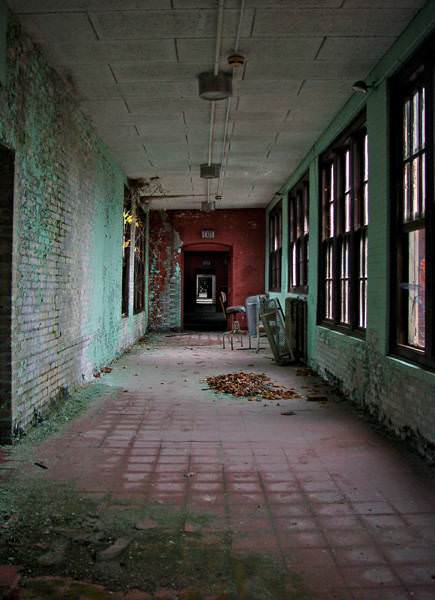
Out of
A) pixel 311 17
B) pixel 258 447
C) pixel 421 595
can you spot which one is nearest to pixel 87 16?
pixel 311 17

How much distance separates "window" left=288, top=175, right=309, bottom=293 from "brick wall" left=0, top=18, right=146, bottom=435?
3.43m

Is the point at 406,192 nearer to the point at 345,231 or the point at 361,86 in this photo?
the point at 361,86

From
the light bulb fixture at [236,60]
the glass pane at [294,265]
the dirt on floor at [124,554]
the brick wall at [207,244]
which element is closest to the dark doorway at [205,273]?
the brick wall at [207,244]

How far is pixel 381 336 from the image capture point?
16.8ft

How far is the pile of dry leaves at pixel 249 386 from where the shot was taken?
655 cm

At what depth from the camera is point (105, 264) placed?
8.42 metres

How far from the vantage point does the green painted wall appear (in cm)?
414

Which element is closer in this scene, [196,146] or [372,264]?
[372,264]

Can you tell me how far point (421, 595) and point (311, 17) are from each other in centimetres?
387

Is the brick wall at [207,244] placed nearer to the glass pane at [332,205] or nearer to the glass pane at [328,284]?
the glass pane at [328,284]

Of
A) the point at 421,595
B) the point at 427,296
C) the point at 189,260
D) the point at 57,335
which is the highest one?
the point at 189,260

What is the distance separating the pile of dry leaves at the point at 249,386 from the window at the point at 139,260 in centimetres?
530

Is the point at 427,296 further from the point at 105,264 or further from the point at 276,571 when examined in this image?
the point at 105,264

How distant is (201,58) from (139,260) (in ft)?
27.9
